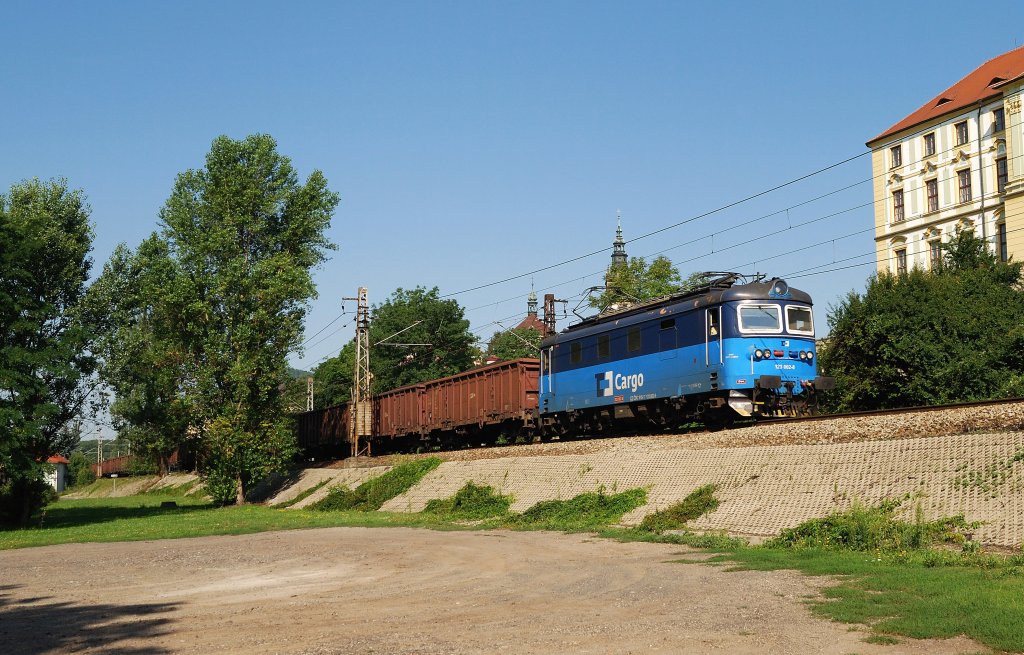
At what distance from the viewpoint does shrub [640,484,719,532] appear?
21.4m

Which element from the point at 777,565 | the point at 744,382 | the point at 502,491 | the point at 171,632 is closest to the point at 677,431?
the point at 744,382

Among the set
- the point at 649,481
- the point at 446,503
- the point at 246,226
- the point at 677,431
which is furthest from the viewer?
the point at 246,226

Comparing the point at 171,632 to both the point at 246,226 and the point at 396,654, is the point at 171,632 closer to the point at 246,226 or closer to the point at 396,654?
the point at 396,654

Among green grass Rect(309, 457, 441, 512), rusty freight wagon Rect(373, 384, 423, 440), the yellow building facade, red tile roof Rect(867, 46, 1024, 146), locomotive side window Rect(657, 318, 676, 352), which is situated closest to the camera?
locomotive side window Rect(657, 318, 676, 352)

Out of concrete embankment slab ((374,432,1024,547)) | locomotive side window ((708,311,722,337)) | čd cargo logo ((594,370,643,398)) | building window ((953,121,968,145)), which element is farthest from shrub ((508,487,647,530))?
building window ((953,121,968,145))

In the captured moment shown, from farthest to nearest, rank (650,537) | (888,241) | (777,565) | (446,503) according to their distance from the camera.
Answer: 1. (888,241)
2. (446,503)
3. (650,537)
4. (777,565)

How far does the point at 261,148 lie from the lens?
45.0 metres

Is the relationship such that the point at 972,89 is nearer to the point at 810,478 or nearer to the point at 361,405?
the point at 361,405

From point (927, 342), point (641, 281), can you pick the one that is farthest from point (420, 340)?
point (927, 342)

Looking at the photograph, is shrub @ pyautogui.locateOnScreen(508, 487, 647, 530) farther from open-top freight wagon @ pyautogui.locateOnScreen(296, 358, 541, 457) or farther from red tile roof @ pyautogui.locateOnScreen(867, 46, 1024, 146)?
red tile roof @ pyautogui.locateOnScreen(867, 46, 1024, 146)

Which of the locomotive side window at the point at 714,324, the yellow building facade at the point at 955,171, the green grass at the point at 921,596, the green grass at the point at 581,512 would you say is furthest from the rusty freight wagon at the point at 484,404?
the yellow building facade at the point at 955,171

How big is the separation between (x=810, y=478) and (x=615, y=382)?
10846mm

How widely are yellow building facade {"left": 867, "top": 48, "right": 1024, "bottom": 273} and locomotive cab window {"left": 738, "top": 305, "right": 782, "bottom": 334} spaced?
34272 millimetres

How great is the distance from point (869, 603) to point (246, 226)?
37872 millimetres
